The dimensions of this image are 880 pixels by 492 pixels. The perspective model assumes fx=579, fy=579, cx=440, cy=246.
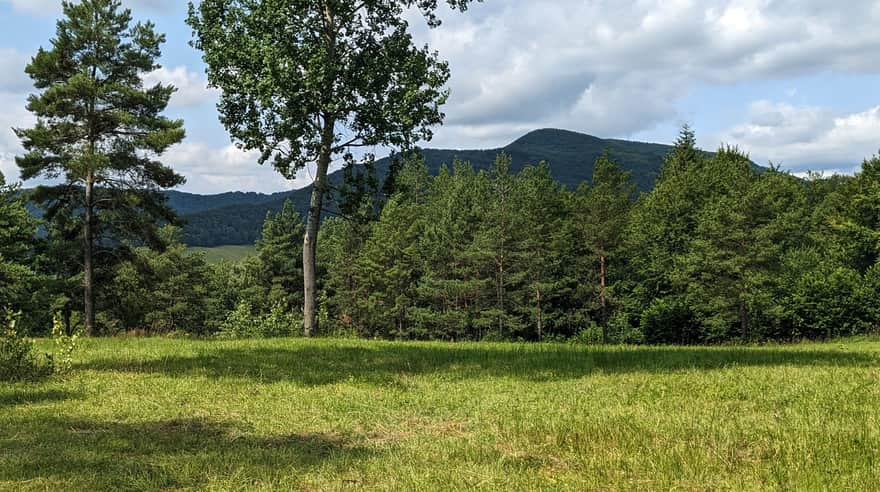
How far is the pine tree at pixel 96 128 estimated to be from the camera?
102 feet

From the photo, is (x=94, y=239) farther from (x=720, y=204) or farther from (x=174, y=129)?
(x=720, y=204)

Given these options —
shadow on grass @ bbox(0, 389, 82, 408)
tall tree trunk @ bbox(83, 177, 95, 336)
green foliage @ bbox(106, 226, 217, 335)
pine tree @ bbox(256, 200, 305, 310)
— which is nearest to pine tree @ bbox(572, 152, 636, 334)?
pine tree @ bbox(256, 200, 305, 310)

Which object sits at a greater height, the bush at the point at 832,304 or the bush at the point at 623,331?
the bush at the point at 832,304

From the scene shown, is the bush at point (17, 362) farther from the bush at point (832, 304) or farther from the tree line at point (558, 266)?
the bush at point (832, 304)

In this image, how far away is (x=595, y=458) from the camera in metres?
6.27

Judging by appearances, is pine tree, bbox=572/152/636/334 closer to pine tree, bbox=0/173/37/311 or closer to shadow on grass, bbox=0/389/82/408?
pine tree, bbox=0/173/37/311

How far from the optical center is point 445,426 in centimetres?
849

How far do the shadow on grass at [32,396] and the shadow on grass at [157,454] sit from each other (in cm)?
162

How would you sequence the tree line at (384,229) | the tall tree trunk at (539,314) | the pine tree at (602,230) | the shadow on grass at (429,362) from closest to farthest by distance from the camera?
the shadow on grass at (429,362), the tree line at (384,229), the pine tree at (602,230), the tall tree trunk at (539,314)

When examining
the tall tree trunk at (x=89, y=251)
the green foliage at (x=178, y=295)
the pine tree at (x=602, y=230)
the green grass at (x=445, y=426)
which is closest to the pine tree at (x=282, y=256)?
the green foliage at (x=178, y=295)

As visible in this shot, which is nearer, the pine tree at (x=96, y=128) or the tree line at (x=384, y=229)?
the tree line at (x=384, y=229)

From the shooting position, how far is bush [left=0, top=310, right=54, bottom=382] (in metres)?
12.1

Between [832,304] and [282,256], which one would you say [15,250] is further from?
[832,304]

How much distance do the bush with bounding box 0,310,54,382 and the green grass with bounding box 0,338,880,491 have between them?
64cm
